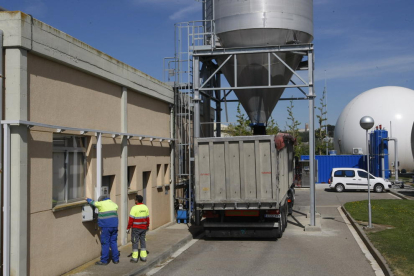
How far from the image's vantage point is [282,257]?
10734mm

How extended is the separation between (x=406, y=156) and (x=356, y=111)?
20.9 feet

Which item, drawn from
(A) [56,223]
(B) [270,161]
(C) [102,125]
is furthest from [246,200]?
(A) [56,223]

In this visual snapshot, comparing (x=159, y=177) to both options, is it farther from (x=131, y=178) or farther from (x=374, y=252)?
(x=374, y=252)

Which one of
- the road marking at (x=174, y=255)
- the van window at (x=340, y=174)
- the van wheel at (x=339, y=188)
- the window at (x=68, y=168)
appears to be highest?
the window at (x=68, y=168)

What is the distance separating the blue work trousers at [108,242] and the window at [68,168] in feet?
3.38

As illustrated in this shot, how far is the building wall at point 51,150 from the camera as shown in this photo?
802cm

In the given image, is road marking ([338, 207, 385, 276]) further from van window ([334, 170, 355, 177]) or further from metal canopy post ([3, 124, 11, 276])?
van window ([334, 170, 355, 177])

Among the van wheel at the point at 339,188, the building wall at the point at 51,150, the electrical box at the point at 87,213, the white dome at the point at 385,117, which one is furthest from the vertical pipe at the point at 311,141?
the white dome at the point at 385,117

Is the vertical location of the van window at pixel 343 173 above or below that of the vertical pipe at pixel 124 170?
below

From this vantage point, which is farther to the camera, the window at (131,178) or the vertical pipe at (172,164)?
the vertical pipe at (172,164)

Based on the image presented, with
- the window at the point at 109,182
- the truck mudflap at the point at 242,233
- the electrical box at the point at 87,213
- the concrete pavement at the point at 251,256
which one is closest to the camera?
the concrete pavement at the point at 251,256

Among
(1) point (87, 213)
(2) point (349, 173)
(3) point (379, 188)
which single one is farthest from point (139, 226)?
(3) point (379, 188)

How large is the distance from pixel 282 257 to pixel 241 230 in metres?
2.35

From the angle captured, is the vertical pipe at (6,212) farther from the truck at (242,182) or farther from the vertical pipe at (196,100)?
the vertical pipe at (196,100)
